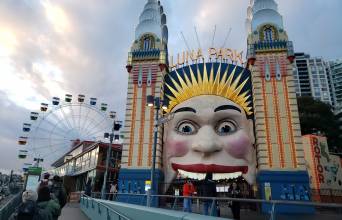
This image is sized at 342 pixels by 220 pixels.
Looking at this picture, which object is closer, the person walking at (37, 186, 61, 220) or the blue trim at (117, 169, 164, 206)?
the person walking at (37, 186, 61, 220)

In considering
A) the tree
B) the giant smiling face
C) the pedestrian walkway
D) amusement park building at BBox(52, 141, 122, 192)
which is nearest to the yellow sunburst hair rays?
the giant smiling face

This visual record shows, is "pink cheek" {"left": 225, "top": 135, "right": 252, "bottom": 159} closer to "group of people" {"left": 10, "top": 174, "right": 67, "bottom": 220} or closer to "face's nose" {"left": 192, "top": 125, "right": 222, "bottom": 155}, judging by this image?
"face's nose" {"left": 192, "top": 125, "right": 222, "bottom": 155}

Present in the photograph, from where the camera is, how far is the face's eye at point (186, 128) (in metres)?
20.0

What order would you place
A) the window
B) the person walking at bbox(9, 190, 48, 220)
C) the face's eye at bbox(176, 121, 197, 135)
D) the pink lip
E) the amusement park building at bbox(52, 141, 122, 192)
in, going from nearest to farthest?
the person walking at bbox(9, 190, 48, 220)
the pink lip
the face's eye at bbox(176, 121, 197, 135)
the window
the amusement park building at bbox(52, 141, 122, 192)

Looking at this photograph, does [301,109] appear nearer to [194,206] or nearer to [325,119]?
[325,119]

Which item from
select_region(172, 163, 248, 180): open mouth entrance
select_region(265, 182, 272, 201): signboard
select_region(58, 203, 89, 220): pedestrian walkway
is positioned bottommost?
select_region(58, 203, 89, 220): pedestrian walkway

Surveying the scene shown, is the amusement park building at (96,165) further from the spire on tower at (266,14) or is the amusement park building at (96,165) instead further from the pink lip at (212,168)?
the spire on tower at (266,14)

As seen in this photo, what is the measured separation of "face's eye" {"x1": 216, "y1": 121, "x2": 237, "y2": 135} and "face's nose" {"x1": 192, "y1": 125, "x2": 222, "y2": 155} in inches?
20.0

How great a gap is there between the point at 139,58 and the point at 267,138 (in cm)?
1184

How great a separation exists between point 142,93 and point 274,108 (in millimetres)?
9929

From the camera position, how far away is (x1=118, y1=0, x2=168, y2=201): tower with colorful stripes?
20875 mm

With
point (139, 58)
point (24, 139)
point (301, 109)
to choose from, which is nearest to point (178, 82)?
point (139, 58)

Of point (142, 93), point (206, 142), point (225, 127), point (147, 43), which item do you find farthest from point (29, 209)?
point (147, 43)

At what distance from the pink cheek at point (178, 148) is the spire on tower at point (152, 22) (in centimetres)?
946
